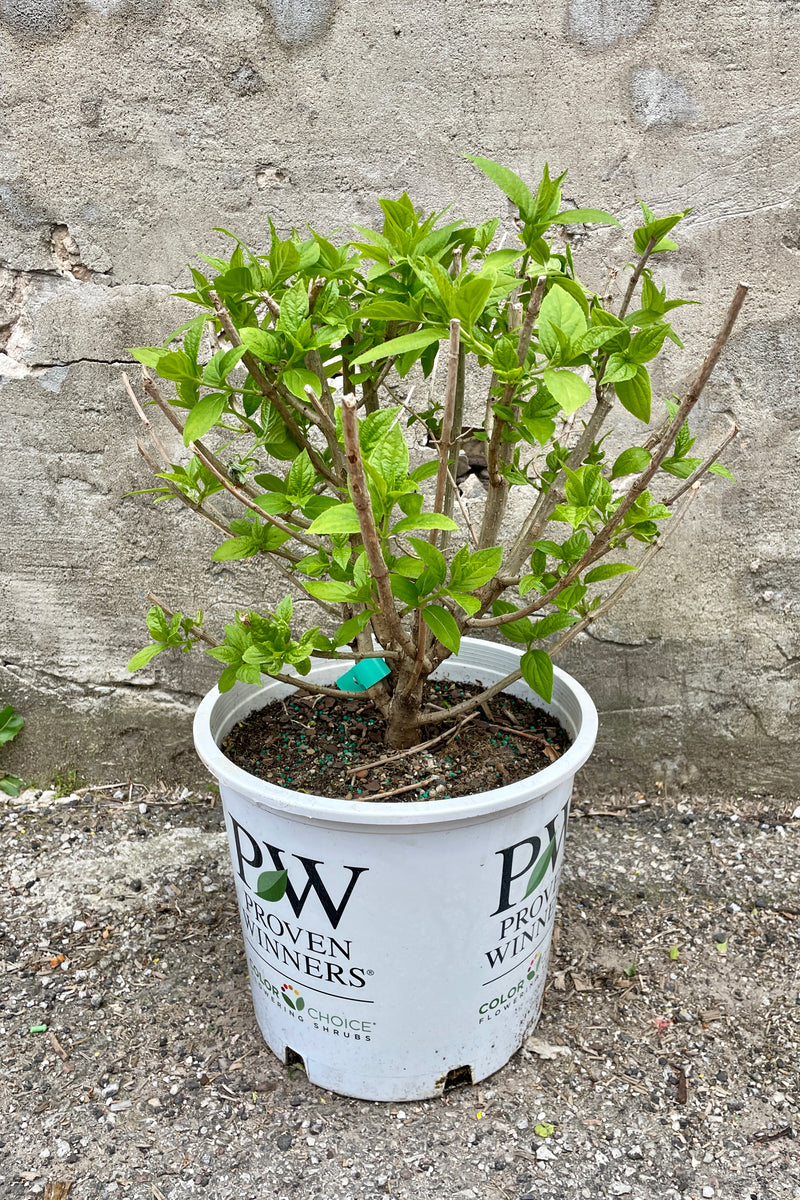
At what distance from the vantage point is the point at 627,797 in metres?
1.96

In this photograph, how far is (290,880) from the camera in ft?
3.77

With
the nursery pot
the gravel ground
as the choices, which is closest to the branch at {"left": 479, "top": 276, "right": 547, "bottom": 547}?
the nursery pot

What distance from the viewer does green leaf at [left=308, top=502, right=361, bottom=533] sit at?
845mm

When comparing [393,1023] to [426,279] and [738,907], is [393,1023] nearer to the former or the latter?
[738,907]

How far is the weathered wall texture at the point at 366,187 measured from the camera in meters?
1.54

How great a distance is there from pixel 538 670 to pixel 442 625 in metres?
0.20

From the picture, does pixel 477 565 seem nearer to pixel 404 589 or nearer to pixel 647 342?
pixel 404 589

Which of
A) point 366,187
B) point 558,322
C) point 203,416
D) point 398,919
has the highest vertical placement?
point 366,187

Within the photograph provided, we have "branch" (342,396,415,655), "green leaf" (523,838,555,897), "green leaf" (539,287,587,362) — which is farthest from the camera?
"green leaf" (523,838,555,897)

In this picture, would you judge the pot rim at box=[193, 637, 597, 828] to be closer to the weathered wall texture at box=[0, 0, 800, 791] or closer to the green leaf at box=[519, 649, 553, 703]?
the green leaf at box=[519, 649, 553, 703]

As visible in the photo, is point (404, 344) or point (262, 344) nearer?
point (404, 344)

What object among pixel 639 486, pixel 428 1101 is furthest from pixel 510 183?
pixel 428 1101

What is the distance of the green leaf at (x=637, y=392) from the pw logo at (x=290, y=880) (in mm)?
701

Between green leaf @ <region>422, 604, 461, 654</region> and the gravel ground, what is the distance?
769 mm
